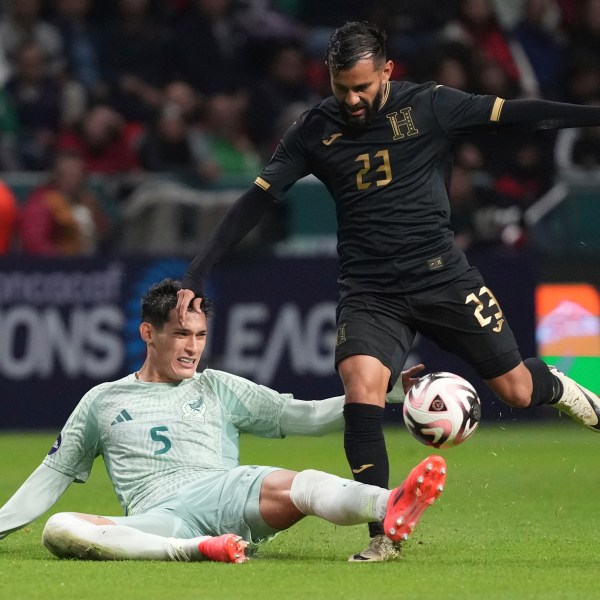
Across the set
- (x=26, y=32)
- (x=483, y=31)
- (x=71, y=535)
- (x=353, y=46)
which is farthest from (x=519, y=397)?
(x=483, y=31)

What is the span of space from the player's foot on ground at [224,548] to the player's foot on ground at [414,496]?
27.3 inches

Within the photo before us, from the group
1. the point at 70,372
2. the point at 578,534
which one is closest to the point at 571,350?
the point at 70,372

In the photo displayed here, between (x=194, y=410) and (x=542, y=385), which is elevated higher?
(x=542, y=385)

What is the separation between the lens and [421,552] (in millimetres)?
6465

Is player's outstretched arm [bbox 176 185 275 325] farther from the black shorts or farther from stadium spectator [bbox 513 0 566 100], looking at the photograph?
stadium spectator [bbox 513 0 566 100]

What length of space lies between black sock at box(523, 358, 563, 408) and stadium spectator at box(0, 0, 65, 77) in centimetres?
838

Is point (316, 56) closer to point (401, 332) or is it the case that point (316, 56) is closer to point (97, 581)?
point (401, 332)

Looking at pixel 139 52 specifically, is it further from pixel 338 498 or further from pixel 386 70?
pixel 338 498

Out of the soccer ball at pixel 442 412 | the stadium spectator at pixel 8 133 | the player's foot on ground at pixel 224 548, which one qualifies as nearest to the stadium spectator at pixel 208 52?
the stadium spectator at pixel 8 133

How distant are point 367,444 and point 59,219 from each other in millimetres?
7017

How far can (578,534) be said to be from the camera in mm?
7004

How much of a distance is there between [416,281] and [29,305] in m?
6.45

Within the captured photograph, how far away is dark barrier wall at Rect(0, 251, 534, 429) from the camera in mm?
12406

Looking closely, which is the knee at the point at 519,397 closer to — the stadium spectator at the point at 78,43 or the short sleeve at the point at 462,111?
the short sleeve at the point at 462,111
